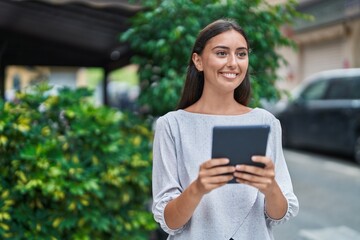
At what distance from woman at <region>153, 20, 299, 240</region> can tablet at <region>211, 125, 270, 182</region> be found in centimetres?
16

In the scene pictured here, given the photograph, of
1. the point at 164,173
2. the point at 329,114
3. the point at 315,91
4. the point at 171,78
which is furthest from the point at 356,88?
the point at 164,173

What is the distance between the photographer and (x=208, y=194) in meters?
1.52

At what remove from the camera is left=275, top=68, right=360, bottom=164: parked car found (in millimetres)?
9086

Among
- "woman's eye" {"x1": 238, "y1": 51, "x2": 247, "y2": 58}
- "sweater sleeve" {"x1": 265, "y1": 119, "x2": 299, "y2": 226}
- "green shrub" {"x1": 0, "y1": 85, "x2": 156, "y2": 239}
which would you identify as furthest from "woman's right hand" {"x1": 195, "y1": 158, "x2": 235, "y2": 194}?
"green shrub" {"x1": 0, "y1": 85, "x2": 156, "y2": 239}

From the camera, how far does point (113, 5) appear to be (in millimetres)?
3943

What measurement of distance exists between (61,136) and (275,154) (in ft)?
7.59

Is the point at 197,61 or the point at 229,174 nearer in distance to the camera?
the point at 229,174

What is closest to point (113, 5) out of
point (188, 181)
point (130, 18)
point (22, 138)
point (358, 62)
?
point (130, 18)

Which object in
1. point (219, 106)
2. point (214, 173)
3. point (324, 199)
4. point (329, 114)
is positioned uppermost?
point (219, 106)

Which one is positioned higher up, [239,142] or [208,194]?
[239,142]

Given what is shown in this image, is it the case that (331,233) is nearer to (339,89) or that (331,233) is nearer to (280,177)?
(280,177)

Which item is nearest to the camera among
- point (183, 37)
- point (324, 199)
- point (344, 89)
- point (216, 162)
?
point (216, 162)

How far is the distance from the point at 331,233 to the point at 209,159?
4.25 metres

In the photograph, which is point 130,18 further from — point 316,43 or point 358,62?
point 316,43
